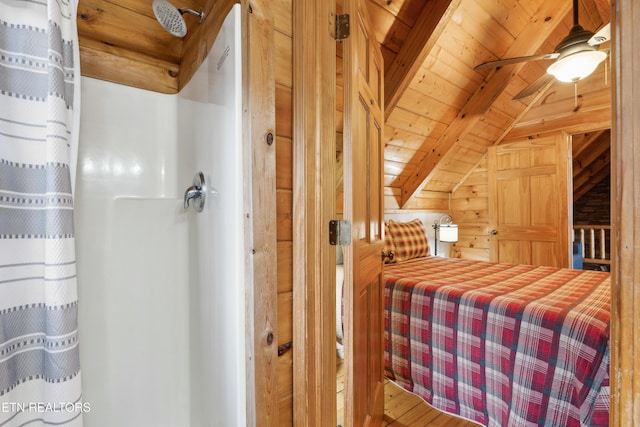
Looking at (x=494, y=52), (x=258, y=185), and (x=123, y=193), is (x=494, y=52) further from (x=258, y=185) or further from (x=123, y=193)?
(x=123, y=193)

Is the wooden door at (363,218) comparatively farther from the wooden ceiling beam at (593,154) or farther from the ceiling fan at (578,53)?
the wooden ceiling beam at (593,154)

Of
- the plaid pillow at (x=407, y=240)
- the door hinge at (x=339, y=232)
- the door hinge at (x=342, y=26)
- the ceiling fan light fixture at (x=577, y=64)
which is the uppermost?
the ceiling fan light fixture at (x=577, y=64)

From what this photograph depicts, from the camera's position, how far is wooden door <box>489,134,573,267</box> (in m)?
3.59

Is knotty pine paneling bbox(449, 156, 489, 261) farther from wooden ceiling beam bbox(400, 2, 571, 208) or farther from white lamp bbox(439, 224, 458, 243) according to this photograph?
wooden ceiling beam bbox(400, 2, 571, 208)

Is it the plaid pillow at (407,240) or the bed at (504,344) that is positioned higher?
the plaid pillow at (407,240)

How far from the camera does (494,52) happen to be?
8.96 feet

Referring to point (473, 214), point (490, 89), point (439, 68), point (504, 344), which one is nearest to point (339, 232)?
point (504, 344)

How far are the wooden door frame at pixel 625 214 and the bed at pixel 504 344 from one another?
108 cm

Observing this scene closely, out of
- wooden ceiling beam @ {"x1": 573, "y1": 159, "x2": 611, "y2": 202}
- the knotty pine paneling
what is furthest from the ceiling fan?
wooden ceiling beam @ {"x1": 573, "y1": 159, "x2": 611, "y2": 202}

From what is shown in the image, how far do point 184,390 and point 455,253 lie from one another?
424 cm

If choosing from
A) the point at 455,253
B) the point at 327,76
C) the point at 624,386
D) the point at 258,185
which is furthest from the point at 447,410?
the point at 455,253

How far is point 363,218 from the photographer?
1350 millimetres

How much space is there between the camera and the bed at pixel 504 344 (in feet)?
4.40

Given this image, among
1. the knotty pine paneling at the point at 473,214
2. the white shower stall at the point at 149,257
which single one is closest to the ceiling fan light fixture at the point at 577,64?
the white shower stall at the point at 149,257
